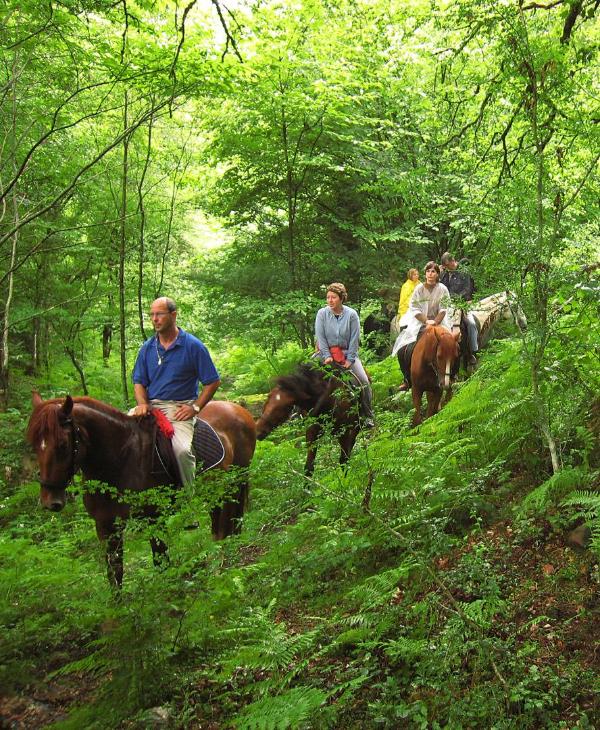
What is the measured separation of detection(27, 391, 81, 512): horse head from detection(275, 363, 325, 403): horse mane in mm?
3399

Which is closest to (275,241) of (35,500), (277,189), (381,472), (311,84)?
(277,189)

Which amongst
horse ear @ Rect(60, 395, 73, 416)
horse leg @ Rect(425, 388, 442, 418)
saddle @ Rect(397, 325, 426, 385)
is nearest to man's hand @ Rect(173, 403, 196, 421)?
horse ear @ Rect(60, 395, 73, 416)

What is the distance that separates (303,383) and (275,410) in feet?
1.70

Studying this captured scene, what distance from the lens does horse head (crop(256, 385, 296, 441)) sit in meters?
7.98

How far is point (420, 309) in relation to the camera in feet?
36.4

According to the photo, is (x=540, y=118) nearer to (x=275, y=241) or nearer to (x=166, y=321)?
(x=166, y=321)

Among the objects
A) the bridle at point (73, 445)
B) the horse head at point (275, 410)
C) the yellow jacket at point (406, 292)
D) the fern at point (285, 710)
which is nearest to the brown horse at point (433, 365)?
the horse head at point (275, 410)

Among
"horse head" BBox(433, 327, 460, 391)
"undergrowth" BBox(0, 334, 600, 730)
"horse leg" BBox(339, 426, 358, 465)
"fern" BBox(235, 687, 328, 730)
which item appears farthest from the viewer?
"horse head" BBox(433, 327, 460, 391)

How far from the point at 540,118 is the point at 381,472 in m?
3.84

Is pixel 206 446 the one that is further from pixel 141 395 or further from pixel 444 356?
pixel 444 356

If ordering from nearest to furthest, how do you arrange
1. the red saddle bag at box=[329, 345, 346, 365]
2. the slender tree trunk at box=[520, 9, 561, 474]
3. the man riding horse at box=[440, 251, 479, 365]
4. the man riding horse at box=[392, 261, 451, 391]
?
the slender tree trunk at box=[520, 9, 561, 474], the red saddle bag at box=[329, 345, 346, 365], the man riding horse at box=[392, 261, 451, 391], the man riding horse at box=[440, 251, 479, 365]

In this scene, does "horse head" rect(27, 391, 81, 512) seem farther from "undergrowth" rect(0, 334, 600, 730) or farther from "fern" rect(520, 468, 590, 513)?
"fern" rect(520, 468, 590, 513)

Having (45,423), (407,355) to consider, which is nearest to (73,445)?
→ (45,423)

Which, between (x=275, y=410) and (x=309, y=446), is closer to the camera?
(x=309, y=446)
